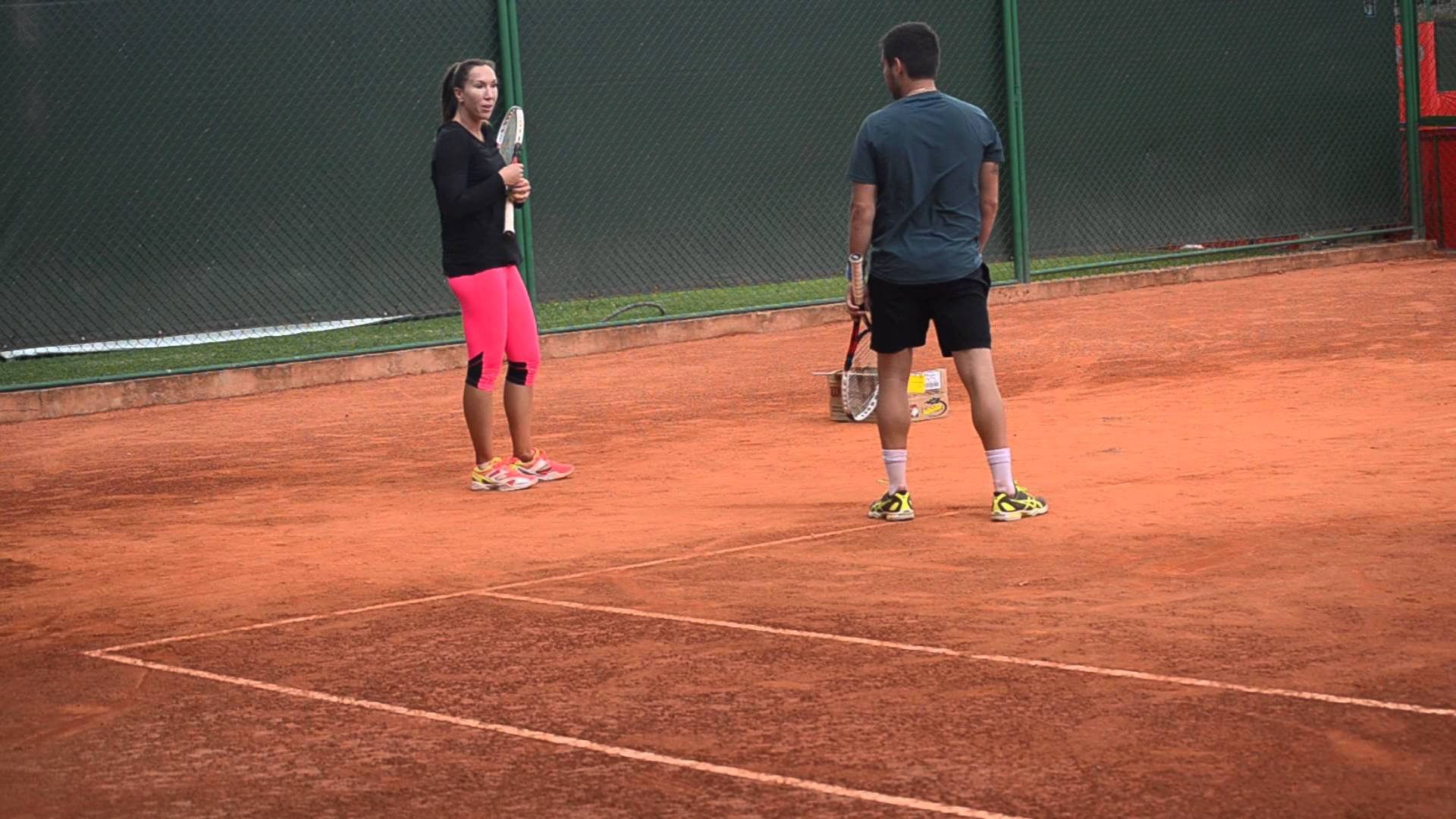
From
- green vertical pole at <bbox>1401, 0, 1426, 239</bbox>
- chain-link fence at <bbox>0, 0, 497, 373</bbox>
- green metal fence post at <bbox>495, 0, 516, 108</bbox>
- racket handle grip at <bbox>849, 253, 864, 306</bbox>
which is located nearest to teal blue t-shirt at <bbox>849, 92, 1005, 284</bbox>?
racket handle grip at <bbox>849, 253, 864, 306</bbox>

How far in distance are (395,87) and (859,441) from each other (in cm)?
657

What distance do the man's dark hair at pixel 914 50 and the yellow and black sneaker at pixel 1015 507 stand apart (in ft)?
5.21

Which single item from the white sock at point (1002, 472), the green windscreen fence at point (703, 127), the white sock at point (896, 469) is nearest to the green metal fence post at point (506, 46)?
the green windscreen fence at point (703, 127)

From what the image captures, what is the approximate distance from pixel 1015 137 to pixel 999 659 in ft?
37.8

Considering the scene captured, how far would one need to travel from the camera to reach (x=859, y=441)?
9336 millimetres

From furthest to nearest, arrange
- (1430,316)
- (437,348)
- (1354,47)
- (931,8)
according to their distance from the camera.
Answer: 1. (1354,47)
2. (931,8)
3. (437,348)
4. (1430,316)

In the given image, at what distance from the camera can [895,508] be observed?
7.14 meters

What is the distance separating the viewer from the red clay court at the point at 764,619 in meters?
4.21

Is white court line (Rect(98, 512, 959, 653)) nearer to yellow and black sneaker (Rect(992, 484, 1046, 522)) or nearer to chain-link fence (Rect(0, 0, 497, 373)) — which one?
yellow and black sneaker (Rect(992, 484, 1046, 522))

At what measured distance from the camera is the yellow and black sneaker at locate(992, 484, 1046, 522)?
6977 millimetres

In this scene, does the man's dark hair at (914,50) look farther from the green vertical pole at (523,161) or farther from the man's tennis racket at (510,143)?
the green vertical pole at (523,161)

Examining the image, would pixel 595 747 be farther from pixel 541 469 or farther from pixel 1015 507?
pixel 541 469

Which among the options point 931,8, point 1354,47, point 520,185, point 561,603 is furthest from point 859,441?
point 1354,47

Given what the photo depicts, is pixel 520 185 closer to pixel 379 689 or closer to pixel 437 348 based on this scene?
pixel 379 689
